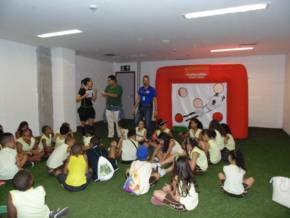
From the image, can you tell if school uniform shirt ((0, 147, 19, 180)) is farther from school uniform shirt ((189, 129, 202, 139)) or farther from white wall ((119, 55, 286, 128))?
white wall ((119, 55, 286, 128))

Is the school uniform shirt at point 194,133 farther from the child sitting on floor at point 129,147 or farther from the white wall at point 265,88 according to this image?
the white wall at point 265,88

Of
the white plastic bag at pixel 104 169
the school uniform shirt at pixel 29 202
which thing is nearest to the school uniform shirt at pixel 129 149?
Result: the white plastic bag at pixel 104 169

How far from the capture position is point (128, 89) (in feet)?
31.8

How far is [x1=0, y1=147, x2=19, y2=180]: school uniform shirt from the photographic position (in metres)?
3.15

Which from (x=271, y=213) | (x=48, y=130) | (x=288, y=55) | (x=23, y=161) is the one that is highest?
(x=288, y=55)

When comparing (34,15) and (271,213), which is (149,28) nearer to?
(34,15)

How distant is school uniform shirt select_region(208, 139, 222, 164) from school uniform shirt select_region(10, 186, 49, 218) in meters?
2.70

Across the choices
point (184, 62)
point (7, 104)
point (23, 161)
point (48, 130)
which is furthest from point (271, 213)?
point (184, 62)

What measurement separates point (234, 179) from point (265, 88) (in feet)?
19.5

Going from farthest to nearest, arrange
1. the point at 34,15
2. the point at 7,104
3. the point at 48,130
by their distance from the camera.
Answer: the point at 7,104 → the point at 48,130 → the point at 34,15

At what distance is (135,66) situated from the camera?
955 centimetres

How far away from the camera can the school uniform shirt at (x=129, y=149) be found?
405 cm

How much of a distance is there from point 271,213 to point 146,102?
3.80 meters

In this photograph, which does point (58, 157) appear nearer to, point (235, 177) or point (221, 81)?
point (235, 177)
